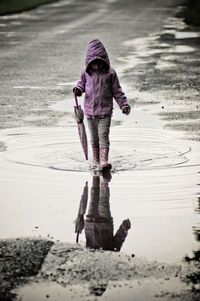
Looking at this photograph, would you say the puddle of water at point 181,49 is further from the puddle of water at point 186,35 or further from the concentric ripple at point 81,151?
the concentric ripple at point 81,151

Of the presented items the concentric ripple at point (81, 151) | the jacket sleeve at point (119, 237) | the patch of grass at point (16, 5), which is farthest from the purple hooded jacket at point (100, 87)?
the patch of grass at point (16, 5)

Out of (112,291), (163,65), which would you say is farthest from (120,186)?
(163,65)

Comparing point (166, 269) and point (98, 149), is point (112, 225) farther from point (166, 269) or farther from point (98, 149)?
point (98, 149)

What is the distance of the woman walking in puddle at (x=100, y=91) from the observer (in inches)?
336

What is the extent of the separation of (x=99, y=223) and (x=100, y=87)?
7.81ft

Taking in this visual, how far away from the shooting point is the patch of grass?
35.0m

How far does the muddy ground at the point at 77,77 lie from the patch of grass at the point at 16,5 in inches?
33.6

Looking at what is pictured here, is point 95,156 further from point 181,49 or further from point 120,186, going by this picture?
point 181,49

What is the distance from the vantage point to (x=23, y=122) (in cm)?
1106

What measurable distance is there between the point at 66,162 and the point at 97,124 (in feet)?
1.66

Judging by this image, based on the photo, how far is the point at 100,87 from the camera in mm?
8547

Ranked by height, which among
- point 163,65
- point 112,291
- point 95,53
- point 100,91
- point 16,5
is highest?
point 95,53

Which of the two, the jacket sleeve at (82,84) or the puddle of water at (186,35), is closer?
the jacket sleeve at (82,84)

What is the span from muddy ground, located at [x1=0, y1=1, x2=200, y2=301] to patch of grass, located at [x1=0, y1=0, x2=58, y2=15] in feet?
2.80
